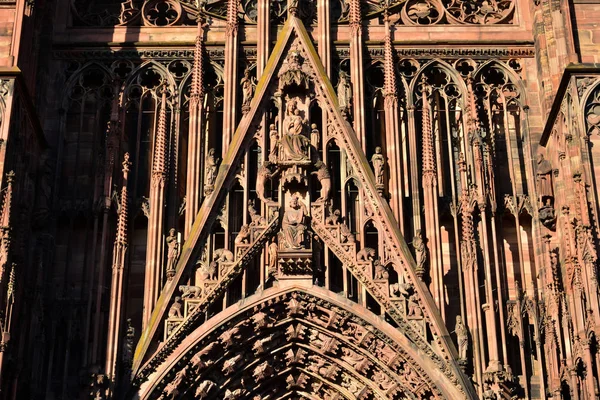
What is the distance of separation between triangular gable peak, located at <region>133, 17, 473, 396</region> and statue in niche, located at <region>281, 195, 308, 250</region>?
0.01 metres

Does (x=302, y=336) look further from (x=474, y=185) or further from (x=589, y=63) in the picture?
(x=589, y=63)

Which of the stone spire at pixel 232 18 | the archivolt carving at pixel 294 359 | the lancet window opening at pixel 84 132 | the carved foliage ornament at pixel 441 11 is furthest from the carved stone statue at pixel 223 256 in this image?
the carved foliage ornament at pixel 441 11

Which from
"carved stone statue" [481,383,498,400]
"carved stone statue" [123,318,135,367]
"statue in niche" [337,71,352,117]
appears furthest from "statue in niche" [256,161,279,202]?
"carved stone statue" [481,383,498,400]

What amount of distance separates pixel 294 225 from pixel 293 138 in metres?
1.43

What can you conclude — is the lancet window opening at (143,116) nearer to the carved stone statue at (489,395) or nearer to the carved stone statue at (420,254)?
the carved stone statue at (420,254)

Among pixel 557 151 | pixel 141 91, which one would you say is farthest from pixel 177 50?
pixel 557 151

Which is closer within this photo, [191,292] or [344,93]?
[191,292]

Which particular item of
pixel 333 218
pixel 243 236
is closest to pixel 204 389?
pixel 243 236

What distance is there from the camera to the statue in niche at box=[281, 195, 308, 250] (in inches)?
859

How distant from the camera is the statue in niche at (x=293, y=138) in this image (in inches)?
882

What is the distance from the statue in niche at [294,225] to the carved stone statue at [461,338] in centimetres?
252

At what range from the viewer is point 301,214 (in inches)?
870

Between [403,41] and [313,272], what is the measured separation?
15.1 ft

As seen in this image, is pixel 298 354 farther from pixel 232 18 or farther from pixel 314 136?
pixel 232 18
